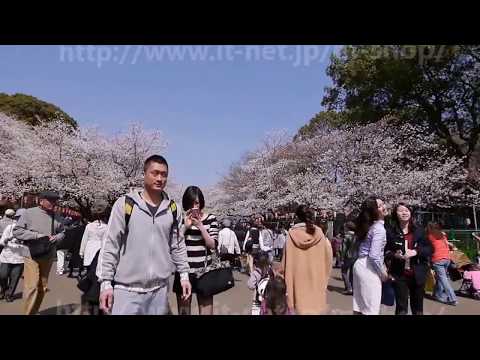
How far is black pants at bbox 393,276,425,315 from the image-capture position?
14.3ft

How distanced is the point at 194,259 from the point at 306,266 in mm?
989

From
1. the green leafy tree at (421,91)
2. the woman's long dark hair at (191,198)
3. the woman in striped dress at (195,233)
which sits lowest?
the woman in striped dress at (195,233)

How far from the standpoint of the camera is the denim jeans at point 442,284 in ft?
24.1

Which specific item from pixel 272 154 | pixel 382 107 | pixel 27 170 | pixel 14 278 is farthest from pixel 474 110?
pixel 27 170

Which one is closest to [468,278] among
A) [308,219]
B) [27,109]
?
[308,219]

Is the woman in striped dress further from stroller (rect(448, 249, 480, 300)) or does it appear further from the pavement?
stroller (rect(448, 249, 480, 300))

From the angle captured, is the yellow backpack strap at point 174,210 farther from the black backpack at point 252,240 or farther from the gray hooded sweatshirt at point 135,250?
the black backpack at point 252,240

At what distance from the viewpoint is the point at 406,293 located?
4418 millimetres

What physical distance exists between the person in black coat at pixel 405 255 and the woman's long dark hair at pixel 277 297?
45.4 inches

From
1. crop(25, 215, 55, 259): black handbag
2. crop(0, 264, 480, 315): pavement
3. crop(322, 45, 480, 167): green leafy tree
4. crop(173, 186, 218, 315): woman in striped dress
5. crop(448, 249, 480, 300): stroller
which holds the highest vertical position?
crop(322, 45, 480, 167): green leafy tree

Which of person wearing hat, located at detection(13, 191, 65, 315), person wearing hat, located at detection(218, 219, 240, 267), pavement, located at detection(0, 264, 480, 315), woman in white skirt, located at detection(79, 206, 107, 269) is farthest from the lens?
person wearing hat, located at detection(218, 219, 240, 267)

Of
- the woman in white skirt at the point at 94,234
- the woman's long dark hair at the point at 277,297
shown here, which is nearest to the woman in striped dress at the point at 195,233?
the woman's long dark hair at the point at 277,297

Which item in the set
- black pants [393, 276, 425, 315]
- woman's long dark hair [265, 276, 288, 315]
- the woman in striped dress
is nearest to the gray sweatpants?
the woman in striped dress
